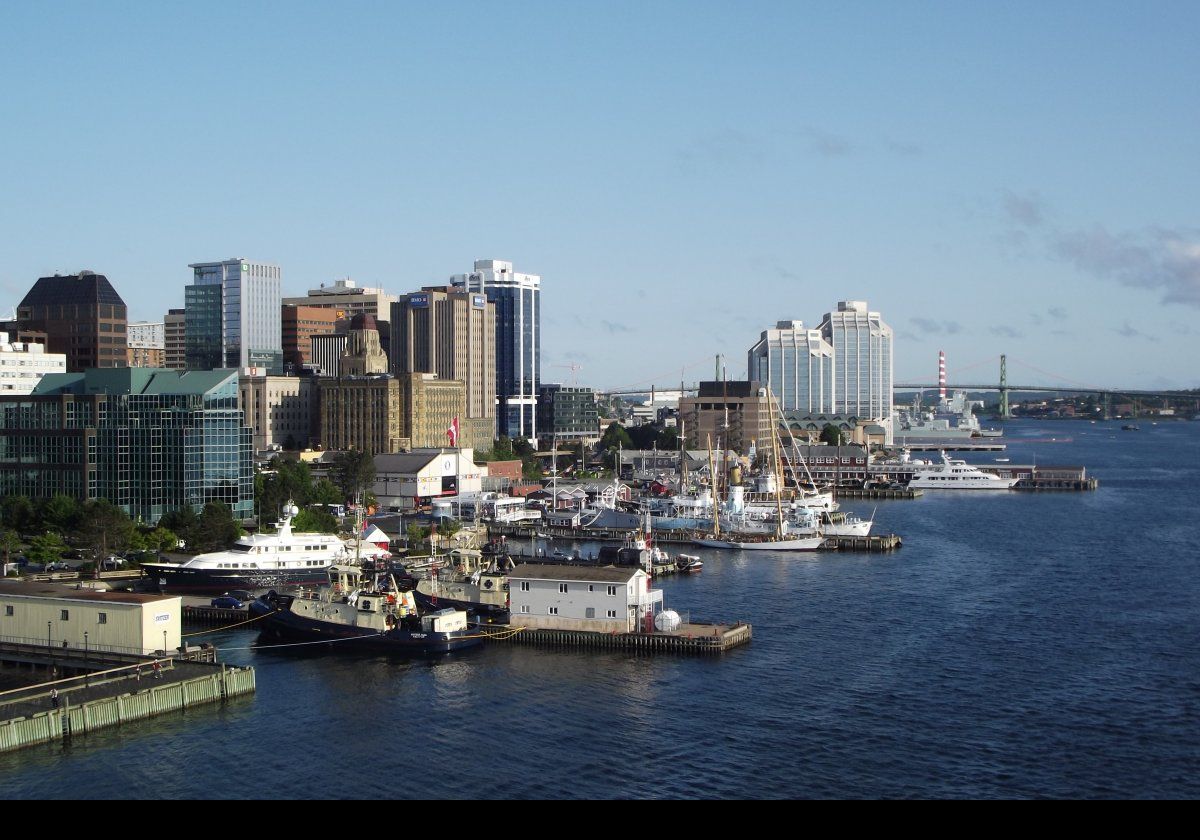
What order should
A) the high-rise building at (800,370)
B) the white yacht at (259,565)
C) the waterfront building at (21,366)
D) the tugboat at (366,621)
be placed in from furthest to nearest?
1. the high-rise building at (800,370)
2. the waterfront building at (21,366)
3. the white yacht at (259,565)
4. the tugboat at (366,621)

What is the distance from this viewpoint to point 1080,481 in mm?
77000

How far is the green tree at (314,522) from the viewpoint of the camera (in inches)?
1753

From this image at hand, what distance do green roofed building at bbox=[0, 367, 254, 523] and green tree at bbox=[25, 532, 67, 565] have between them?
4.23m

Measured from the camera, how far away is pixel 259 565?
35750mm

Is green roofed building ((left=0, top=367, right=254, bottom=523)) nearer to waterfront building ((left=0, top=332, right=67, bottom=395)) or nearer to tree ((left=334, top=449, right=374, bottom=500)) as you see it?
tree ((left=334, top=449, right=374, bottom=500))

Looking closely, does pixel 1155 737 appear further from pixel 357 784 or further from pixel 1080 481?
pixel 1080 481

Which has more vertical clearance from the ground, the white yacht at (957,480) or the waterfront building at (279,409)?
the waterfront building at (279,409)

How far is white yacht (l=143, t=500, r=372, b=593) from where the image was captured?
35.3 metres

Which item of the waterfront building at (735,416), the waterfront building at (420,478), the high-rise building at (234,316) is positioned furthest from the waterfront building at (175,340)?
the waterfront building at (420,478)

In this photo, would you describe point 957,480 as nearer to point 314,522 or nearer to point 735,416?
point 735,416

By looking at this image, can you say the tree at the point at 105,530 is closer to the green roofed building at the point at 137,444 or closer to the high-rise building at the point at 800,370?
the green roofed building at the point at 137,444

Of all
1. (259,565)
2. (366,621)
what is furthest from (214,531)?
(366,621)

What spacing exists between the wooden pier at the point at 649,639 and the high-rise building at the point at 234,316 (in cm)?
7548
